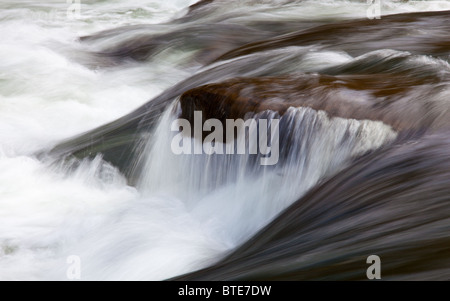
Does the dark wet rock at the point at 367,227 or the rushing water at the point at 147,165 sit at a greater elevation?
the rushing water at the point at 147,165

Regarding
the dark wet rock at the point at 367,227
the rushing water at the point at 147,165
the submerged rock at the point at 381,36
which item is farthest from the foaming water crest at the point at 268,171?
the submerged rock at the point at 381,36

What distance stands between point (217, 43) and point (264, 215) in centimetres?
399

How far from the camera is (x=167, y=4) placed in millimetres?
11430

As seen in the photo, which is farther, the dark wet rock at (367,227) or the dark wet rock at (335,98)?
the dark wet rock at (335,98)

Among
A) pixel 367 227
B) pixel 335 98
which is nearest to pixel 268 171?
pixel 335 98

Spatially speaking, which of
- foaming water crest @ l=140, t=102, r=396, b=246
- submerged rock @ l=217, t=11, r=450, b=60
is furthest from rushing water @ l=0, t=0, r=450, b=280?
submerged rock @ l=217, t=11, r=450, b=60

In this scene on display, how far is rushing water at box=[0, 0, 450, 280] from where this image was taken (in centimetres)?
390

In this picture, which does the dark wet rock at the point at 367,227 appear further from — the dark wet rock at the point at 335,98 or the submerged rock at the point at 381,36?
the submerged rock at the point at 381,36

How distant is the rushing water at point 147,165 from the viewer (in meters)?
3.90

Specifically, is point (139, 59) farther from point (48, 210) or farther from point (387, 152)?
point (387, 152)
